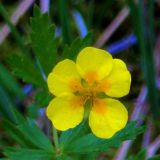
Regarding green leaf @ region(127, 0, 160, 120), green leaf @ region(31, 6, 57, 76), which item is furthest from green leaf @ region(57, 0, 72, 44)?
green leaf @ region(31, 6, 57, 76)

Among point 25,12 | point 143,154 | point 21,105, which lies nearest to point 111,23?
point 25,12

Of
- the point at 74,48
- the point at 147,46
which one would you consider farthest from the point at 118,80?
the point at 147,46

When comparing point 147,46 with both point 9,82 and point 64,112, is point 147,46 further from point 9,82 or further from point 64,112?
point 64,112

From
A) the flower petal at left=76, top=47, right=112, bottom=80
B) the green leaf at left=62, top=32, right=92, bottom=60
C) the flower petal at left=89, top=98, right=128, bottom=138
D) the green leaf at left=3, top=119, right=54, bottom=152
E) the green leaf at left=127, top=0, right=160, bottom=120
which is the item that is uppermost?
the flower petal at left=76, top=47, right=112, bottom=80

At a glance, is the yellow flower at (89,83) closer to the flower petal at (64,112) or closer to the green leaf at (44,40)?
the flower petal at (64,112)

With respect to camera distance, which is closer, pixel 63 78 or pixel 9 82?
pixel 63 78

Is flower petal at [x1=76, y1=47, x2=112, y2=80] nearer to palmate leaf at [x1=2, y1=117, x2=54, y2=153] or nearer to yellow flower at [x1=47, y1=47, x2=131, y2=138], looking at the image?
yellow flower at [x1=47, y1=47, x2=131, y2=138]

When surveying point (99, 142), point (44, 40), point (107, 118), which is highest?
point (44, 40)
